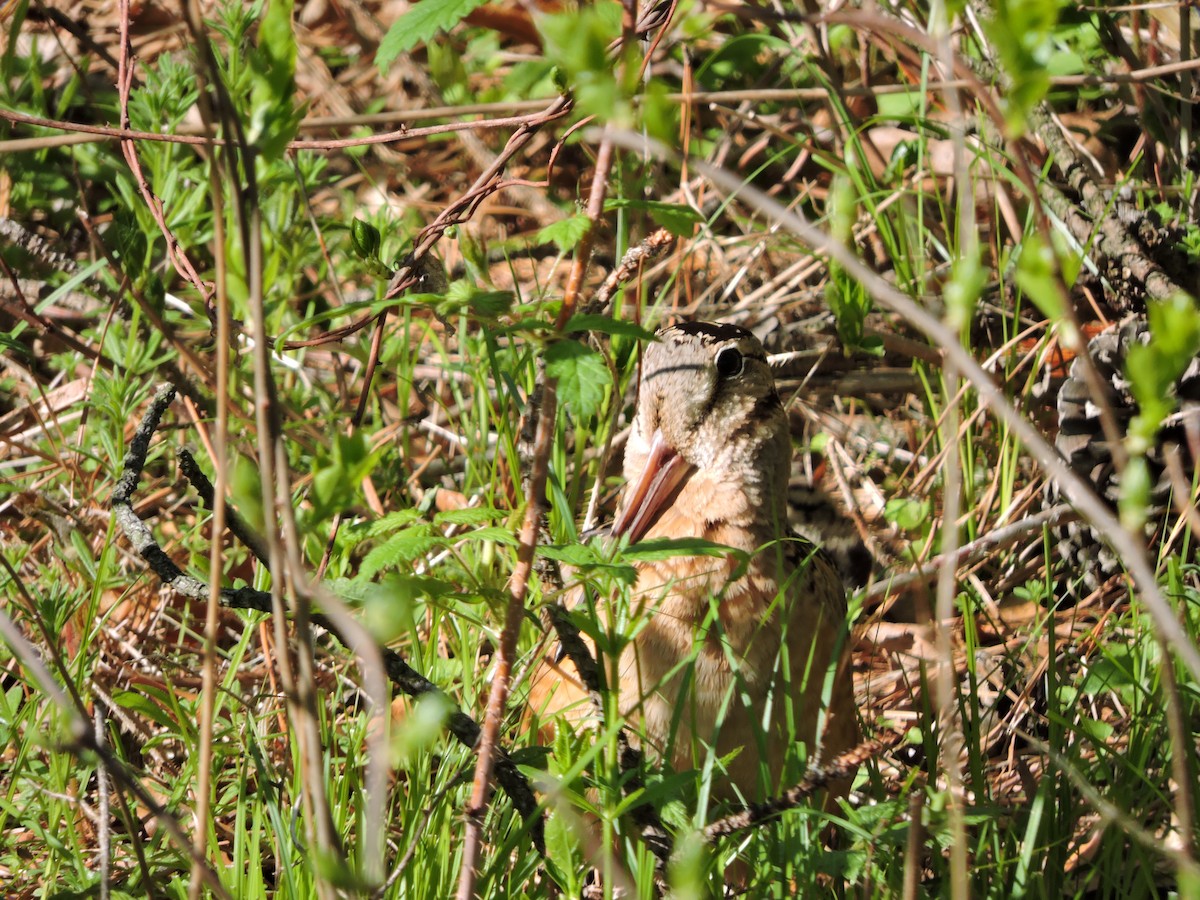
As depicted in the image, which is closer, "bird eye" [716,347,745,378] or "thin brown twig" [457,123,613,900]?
"thin brown twig" [457,123,613,900]

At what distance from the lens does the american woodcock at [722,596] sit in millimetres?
2574

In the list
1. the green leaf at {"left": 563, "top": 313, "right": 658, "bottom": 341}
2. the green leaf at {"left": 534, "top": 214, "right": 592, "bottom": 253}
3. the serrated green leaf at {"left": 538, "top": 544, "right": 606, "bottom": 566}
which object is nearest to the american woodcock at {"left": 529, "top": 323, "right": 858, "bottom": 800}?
the serrated green leaf at {"left": 538, "top": 544, "right": 606, "bottom": 566}

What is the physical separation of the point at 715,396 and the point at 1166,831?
137cm

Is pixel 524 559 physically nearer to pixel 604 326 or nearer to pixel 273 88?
pixel 604 326

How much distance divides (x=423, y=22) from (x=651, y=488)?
1269mm

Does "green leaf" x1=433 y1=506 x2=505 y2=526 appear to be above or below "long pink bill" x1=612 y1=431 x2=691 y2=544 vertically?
above

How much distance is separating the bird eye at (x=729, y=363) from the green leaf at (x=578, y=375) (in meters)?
1.41

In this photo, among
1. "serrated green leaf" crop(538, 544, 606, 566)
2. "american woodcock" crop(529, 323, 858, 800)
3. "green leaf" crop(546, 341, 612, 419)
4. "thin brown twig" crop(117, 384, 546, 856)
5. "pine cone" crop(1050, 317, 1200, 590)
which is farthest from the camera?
"pine cone" crop(1050, 317, 1200, 590)

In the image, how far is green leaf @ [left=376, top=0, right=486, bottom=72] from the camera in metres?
2.16

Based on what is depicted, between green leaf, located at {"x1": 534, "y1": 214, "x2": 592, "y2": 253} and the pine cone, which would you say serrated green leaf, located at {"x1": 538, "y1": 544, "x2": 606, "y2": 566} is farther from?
the pine cone

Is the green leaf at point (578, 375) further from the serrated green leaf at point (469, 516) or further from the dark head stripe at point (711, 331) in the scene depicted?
the dark head stripe at point (711, 331)

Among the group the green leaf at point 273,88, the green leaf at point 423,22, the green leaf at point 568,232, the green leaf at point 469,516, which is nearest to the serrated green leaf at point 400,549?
the green leaf at point 469,516

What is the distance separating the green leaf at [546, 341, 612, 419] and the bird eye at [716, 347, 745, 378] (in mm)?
1405

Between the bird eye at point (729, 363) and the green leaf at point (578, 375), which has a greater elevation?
the green leaf at point (578, 375)
